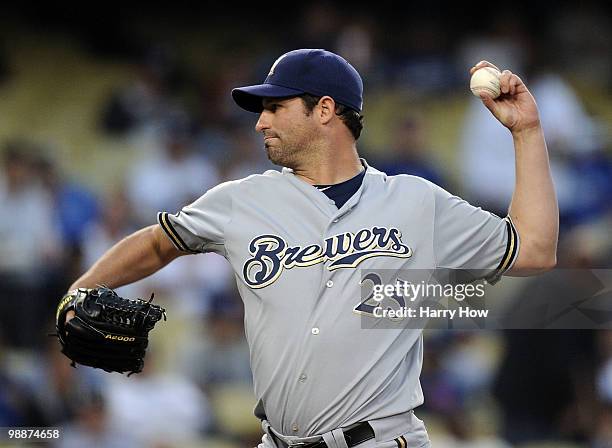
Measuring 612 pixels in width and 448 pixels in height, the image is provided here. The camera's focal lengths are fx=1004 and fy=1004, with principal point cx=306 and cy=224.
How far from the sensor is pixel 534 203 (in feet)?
9.17

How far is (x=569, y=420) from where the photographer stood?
5.69 m

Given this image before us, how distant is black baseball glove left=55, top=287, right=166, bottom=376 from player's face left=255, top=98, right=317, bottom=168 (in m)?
0.56

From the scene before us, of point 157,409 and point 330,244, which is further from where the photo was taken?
point 157,409

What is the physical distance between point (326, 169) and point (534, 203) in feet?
1.96

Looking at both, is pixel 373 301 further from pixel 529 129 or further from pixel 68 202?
pixel 68 202

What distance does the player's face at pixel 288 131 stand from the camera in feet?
9.46

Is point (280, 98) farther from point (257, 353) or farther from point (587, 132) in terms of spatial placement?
point (587, 132)

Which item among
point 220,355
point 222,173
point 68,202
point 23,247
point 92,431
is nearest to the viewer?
point 92,431

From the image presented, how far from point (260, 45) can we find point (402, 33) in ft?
3.27

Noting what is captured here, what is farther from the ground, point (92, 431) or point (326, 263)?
point (326, 263)

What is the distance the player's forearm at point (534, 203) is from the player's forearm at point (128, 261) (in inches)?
39.3

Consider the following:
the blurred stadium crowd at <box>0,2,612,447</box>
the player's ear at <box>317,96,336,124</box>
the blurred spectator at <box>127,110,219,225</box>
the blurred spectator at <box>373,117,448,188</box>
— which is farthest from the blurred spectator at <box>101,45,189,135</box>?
the player's ear at <box>317,96,336,124</box>

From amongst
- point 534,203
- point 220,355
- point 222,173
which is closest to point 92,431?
point 220,355

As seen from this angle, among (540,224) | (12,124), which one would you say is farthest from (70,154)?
(540,224)
